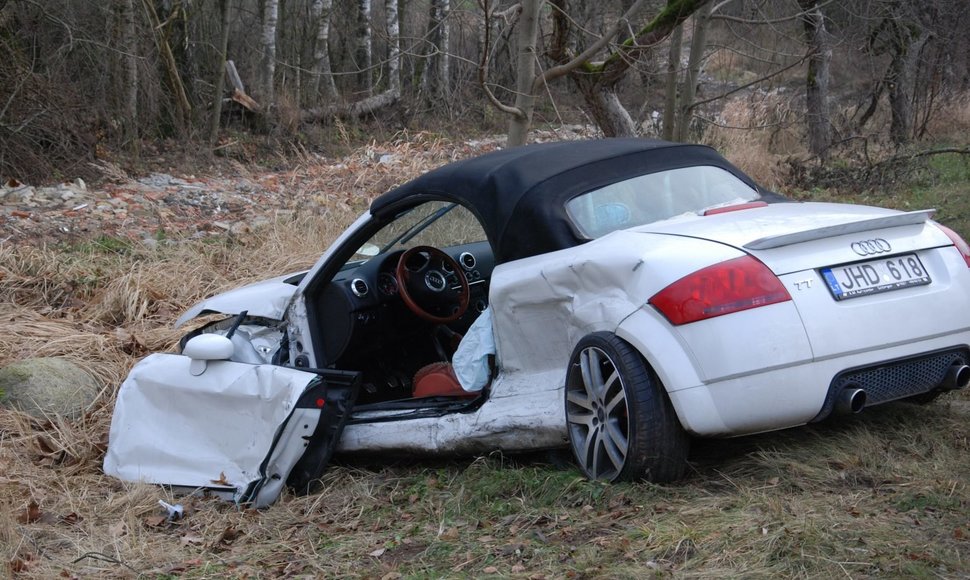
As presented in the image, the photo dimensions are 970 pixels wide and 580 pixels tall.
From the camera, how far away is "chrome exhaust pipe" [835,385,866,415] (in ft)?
11.9

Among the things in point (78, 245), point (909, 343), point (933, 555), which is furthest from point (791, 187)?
point (933, 555)

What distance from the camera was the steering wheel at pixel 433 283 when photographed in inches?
213

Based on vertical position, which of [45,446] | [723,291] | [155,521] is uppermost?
[723,291]

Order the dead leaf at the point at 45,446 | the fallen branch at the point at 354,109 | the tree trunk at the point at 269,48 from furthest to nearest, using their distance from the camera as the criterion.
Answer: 1. the fallen branch at the point at 354,109
2. the tree trunk at the point at 269,48
3. the dead leaf at the point at 45,446

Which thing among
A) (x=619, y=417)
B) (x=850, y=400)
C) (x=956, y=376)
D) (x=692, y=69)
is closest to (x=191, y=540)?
(x=619, y=417)

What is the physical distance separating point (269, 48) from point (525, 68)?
11.8 metres

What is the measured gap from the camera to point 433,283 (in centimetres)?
547

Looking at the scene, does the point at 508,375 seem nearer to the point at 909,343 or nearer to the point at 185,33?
the point at 909,343

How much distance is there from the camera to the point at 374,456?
5086 millimetres

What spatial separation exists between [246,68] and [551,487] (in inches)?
704

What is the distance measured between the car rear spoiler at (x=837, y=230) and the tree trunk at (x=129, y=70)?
13962 mm

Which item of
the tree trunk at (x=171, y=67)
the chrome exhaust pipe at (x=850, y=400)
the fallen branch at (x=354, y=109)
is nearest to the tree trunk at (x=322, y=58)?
the fallen branch at (x=354, y=109)

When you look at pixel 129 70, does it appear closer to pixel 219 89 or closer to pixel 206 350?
pixel 219 89

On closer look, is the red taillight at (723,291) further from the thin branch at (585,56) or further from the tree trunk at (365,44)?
the tree trunk at (365,44)
